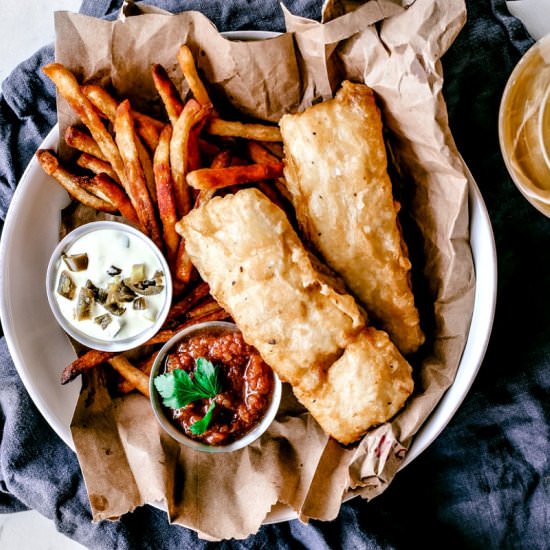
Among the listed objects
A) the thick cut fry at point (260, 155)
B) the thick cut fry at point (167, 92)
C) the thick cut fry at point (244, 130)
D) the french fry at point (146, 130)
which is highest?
the thick cut fry at point (167, 92)

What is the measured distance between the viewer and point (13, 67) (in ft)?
12.1

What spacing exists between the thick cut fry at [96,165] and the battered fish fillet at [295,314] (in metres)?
0.57

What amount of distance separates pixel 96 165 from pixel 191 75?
61 cm

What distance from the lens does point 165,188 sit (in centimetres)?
299

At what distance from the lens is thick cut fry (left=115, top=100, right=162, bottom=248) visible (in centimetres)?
297

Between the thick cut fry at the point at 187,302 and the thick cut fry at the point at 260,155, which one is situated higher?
the thick cut fry at the point at 260,155

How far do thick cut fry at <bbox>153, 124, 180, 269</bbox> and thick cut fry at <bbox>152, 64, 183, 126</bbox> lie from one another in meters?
0.09

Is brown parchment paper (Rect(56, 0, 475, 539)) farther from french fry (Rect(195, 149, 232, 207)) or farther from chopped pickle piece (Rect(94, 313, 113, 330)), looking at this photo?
chopped pickle piece (Rect(94, 313, 113, 330))

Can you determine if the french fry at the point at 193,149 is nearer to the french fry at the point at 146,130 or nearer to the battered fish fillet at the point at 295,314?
the french fry at the point at 146,130

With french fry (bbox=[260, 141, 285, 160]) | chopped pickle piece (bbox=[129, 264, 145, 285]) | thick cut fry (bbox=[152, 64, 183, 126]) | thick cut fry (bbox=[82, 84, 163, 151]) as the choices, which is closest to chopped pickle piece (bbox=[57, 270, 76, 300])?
chopped pickle piece (bbox=[129, 264, 145, 285])

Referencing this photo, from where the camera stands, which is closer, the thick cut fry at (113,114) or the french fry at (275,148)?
the thick cut fry at (113,114)

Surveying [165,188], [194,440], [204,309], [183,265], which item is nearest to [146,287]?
[183,265]

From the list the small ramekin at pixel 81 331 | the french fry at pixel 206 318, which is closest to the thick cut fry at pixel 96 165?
the small ramekin at pixel 81 331

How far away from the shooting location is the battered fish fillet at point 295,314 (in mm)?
2768
